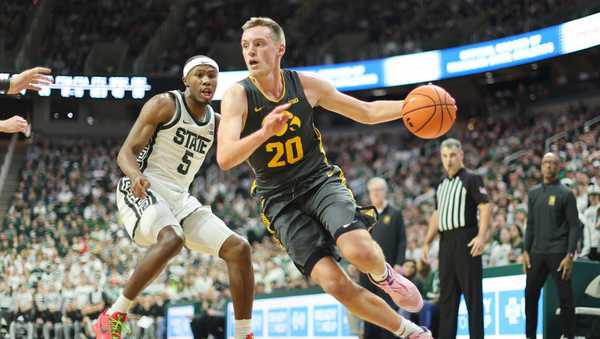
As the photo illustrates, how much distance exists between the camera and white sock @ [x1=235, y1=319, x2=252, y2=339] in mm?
5723

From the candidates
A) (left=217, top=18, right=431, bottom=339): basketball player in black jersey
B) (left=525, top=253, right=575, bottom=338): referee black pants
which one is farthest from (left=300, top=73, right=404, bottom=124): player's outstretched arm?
(left=525, top=253, right=575, bottom=338): referee black pants

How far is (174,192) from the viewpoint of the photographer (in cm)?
641

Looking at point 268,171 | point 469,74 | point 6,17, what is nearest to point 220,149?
point 268,171

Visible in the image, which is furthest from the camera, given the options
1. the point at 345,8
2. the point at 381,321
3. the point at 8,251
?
the point at 345,8

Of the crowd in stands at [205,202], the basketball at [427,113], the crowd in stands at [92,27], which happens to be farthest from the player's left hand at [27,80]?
the crowd in stands at [92,27]

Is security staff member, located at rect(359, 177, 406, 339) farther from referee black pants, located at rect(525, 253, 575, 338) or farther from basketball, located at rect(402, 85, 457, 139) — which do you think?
basketball, located at rect(402, 85, 457, 139)

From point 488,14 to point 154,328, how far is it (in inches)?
586

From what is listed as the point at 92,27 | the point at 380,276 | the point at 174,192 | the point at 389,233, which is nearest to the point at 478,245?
the point at 389,233

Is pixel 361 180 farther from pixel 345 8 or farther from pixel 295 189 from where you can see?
A: pixel 295 189

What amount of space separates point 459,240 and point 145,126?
3.42 metres

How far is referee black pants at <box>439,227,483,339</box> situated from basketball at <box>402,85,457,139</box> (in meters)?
2.77

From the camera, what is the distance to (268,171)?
17.8 feet

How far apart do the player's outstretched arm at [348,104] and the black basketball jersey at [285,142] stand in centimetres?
10

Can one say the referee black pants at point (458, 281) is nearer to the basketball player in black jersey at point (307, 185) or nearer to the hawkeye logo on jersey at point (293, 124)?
the basketball player in black jersey at point (307, 185)
